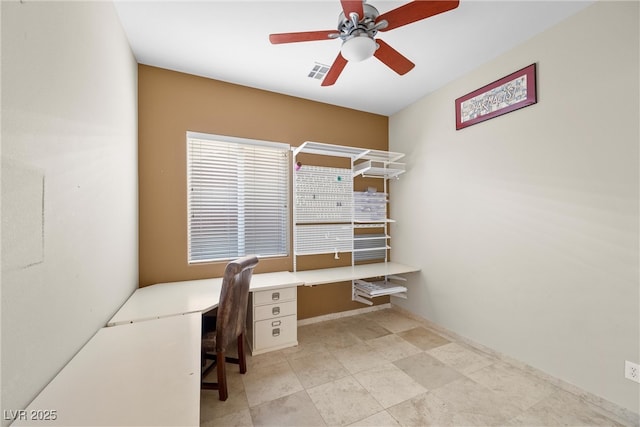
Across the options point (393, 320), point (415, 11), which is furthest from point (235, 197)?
point (393, 320)

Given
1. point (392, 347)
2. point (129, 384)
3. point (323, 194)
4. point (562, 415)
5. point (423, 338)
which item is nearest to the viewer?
point (129, 384)

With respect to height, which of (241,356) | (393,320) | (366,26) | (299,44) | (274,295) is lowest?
(393,320)

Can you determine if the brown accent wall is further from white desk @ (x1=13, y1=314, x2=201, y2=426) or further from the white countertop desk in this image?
white desk @ (x1=13, y1=314, x2=201, y2=426)

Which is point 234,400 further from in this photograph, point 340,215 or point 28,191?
point 340,215

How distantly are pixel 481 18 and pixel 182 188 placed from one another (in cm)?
307

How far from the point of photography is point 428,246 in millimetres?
3225

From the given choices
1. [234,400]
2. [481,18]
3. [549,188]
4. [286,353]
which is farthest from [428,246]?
[234,400]

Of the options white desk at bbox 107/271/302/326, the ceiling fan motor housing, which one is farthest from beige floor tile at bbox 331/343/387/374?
the ceiling fan motor housing

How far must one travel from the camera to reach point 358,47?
169cm

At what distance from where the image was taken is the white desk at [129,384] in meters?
0.81

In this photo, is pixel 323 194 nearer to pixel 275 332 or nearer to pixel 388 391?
pixel 275 332

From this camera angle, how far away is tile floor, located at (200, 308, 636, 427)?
5.69 ft

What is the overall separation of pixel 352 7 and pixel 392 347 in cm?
295

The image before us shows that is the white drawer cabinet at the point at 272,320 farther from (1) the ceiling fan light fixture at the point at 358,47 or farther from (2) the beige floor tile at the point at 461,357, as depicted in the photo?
(1) the ceiling fan light fixture at the point at 358,47
